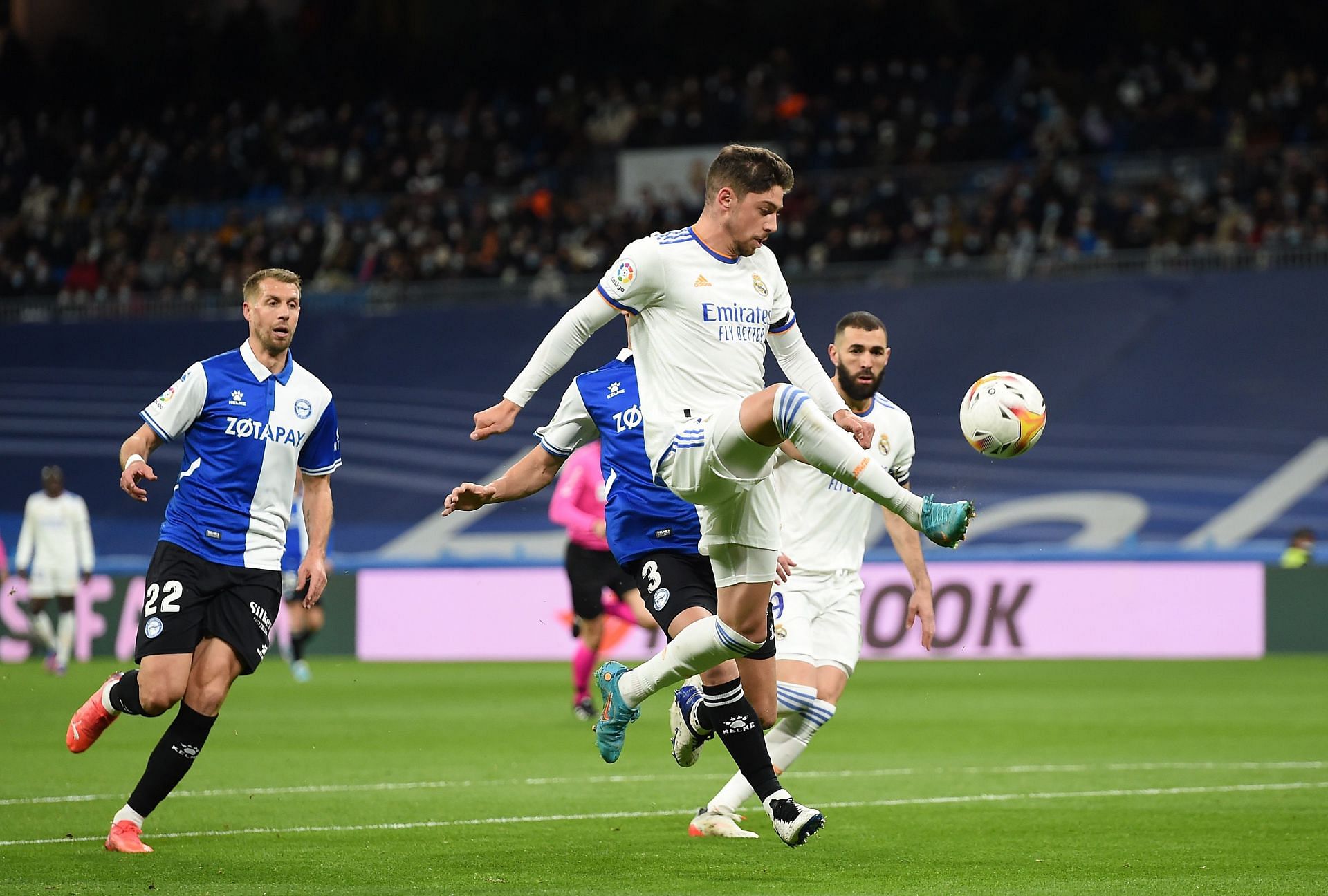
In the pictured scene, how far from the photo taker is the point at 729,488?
22.1ft

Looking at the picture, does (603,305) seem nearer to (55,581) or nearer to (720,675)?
(720,675)

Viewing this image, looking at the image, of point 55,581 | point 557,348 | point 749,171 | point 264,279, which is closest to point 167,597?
point 264,279

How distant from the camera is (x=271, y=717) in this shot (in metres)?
14.6

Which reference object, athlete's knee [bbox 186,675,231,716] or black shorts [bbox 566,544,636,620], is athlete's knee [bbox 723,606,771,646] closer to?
athlete's knee [bbox 186,675,231,716]

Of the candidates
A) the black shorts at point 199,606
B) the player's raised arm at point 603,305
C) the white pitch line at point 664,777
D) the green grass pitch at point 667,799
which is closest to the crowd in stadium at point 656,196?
the green grass pitch at point 667,799

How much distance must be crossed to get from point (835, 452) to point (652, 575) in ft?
4.68

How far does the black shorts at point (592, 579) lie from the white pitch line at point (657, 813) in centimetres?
474

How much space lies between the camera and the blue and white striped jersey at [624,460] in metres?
7.54

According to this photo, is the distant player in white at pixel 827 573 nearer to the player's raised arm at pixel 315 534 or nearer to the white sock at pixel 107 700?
the player's raised arm at pixel 315 534

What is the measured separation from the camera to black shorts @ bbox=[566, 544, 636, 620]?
13.8 metres

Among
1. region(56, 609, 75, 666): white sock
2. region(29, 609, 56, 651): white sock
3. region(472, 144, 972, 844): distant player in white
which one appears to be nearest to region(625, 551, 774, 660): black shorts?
region(472, 144, 972, 844): distant player in white

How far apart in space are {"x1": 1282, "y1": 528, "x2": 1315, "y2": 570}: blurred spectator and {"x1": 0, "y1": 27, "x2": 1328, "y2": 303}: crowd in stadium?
4713 millimetres

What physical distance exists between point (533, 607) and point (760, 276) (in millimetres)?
14388

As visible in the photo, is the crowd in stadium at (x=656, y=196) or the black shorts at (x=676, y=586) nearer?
the black shorts at (x=676, y=586)
